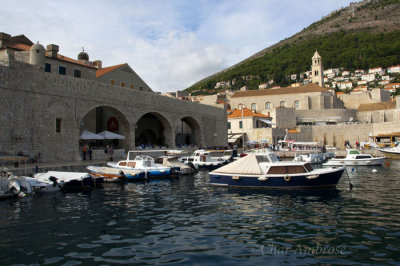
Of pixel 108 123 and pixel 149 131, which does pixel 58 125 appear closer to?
pixel 108 123

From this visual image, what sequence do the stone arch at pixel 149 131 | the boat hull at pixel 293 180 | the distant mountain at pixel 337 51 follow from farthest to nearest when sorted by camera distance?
the distant mountain at pixel 337 51 < the stone arch at pixel 149 131 < the boat hull at pixel 293 180

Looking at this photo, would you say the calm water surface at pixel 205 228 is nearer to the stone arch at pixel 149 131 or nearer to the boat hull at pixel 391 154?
the stone arch at pixel 149 131

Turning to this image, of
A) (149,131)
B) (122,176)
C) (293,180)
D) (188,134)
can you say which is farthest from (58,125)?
(188,134)

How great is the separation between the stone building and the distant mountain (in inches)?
3262

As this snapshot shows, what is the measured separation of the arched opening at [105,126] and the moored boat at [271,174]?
39.3 feet

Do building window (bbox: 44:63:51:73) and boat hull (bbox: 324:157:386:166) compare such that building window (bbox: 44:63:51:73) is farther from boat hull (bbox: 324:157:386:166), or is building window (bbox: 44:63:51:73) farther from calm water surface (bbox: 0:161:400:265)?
boat hull (bbox: 324:157:386:166)

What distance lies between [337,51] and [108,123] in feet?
421

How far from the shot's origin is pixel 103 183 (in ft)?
52.9

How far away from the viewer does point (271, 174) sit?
1292cm

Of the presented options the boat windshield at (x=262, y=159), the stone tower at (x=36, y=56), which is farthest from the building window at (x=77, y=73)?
the boat windshield at (x=262, y=159)

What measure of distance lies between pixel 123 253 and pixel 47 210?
5280 mm

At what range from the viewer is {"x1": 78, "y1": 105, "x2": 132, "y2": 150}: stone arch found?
23734mm

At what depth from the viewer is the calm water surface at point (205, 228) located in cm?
561

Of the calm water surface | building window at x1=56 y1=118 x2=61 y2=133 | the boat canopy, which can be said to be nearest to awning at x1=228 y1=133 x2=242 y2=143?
building window at x1=56 y1=118 x2=61 y2=133
